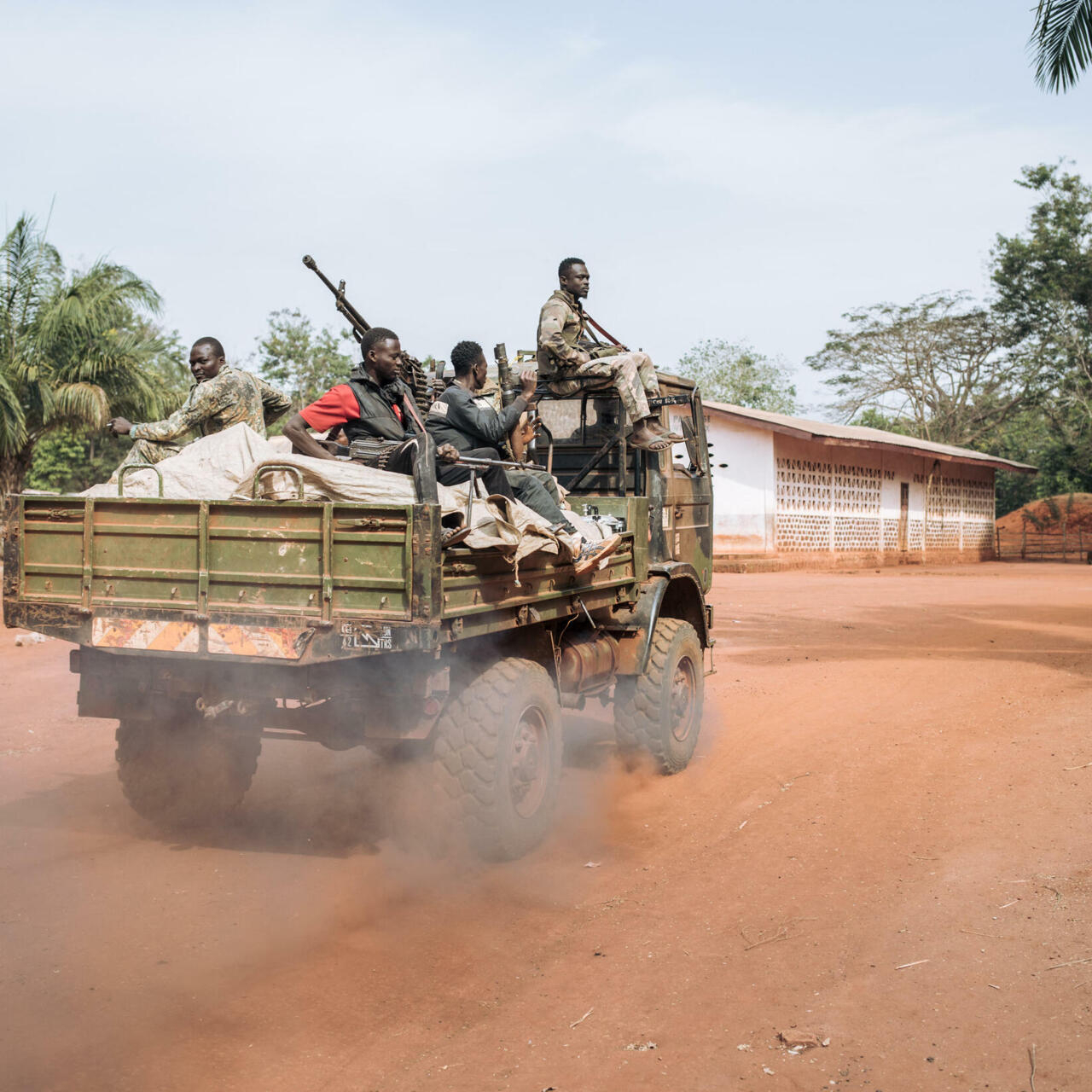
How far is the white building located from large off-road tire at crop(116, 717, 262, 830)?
16.4m

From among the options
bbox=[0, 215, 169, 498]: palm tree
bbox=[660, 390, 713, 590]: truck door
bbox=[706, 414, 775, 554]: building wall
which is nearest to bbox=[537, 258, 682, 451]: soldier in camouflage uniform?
bbox=[660, 390, 713, 590]: truck door

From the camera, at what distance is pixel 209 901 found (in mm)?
4625

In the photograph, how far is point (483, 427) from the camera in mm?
5613

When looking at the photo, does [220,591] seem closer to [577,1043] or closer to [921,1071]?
[577,1043]

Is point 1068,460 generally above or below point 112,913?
above

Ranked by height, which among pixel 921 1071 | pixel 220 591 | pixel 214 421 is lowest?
pixel 921 1071

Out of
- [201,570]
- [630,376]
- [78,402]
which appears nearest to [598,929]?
[201,570]

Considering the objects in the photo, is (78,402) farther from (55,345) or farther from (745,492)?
(745,492)

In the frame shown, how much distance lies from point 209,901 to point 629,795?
258cm

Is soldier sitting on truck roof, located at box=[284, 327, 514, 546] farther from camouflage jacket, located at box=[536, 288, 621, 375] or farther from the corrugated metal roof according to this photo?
the corrugated metal roof

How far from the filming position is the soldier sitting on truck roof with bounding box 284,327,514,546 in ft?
16.9

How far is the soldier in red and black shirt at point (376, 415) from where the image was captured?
5160 millimetres

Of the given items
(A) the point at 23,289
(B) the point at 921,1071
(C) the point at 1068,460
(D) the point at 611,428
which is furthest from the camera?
(C) the point at 1068,460

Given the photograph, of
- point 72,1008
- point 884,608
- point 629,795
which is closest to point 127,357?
point 884,608
